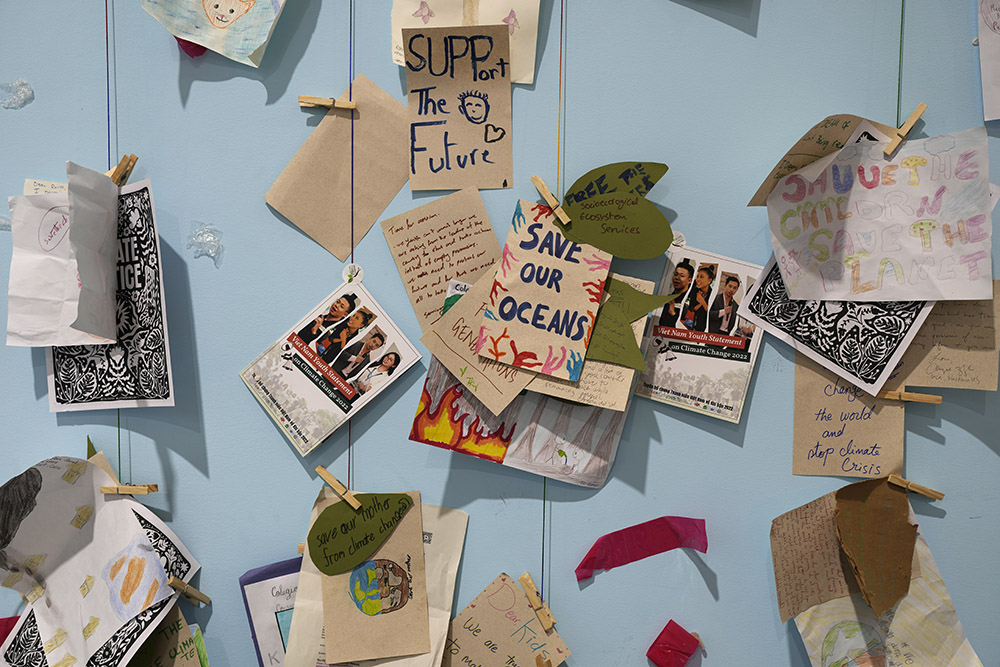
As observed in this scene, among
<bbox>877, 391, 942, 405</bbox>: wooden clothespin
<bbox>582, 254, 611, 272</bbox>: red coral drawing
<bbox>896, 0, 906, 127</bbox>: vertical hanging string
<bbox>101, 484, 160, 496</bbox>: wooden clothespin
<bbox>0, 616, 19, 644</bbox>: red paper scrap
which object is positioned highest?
<bbox>896, 0, 906, 127</bbox>: vertical hanging string

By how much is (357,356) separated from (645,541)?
1.52 feet

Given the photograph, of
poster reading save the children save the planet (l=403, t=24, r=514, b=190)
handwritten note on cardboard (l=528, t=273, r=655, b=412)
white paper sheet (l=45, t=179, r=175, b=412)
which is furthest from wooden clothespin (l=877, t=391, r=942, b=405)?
white paper sheet (l=45, t=179, r=175, b=412)

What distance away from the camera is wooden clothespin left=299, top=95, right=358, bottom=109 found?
0.84 metres

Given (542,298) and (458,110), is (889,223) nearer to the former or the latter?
(542,298)

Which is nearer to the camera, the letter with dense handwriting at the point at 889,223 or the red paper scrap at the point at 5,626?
the letter with dense handwriting at the point at 889,223

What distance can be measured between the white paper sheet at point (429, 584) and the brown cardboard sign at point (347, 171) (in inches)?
14.5

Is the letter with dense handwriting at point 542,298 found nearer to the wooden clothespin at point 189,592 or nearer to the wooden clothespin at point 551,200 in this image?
the wooden clothespin at point 551,200

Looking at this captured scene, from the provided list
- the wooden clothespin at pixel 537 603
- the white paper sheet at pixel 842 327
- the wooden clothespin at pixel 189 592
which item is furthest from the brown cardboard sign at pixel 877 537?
the wooden clothespin at pixel 189 592

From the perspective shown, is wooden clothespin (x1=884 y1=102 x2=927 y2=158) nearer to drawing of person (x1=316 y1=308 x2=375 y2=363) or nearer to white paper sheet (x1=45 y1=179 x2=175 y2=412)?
drawing of person (x1=316 y1=308 x2=375 y2=363)

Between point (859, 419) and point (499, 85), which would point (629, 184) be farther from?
point (859, 419)

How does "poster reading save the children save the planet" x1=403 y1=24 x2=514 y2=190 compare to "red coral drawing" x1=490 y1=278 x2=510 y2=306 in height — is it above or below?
above

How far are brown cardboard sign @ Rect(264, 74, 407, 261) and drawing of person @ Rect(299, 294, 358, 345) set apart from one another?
68 mm

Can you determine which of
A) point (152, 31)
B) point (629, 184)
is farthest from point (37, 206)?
point (629, 184)

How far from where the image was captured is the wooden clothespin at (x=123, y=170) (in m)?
0.85
